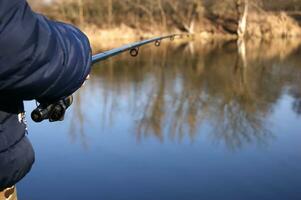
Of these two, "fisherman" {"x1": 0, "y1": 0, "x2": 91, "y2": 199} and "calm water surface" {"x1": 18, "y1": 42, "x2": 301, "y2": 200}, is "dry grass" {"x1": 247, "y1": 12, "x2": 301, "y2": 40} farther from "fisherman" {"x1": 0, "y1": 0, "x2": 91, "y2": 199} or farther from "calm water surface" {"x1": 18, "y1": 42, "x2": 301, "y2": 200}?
"fisherman" {"x1": 0, "y1": 0, "x2": 91, "y2": 199}

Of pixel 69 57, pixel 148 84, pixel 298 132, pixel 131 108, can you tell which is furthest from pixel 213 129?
pixel 69 57

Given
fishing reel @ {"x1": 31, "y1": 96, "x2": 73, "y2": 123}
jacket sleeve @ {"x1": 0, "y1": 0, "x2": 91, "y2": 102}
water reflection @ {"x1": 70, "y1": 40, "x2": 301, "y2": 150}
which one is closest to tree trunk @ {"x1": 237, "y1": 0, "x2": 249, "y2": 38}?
water reflection @ {"x1": 70, "y1": 40, "x2": 301, "y2": 150}

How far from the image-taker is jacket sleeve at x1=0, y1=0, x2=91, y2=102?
0.94 metres

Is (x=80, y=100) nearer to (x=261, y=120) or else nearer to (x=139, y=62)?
(x=261, y=120)

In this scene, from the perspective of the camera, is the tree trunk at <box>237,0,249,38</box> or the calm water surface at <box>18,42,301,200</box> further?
the tree trunk at <box>237,0,249,38</box>

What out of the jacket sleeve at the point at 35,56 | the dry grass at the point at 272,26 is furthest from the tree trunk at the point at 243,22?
the jacket sleeve at the point at 35,56

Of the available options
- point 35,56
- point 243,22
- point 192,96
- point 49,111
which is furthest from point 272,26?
point 35,56

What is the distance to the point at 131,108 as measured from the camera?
6.34m

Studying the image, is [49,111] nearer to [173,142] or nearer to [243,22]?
[173,142]

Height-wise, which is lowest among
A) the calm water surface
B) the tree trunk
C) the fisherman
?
the fisherman

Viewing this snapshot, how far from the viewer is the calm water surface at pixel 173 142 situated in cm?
367

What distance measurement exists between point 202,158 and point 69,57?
3.31 meters

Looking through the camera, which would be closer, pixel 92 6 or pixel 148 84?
pixel 148 84

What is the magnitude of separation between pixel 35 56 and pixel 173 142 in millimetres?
3839
